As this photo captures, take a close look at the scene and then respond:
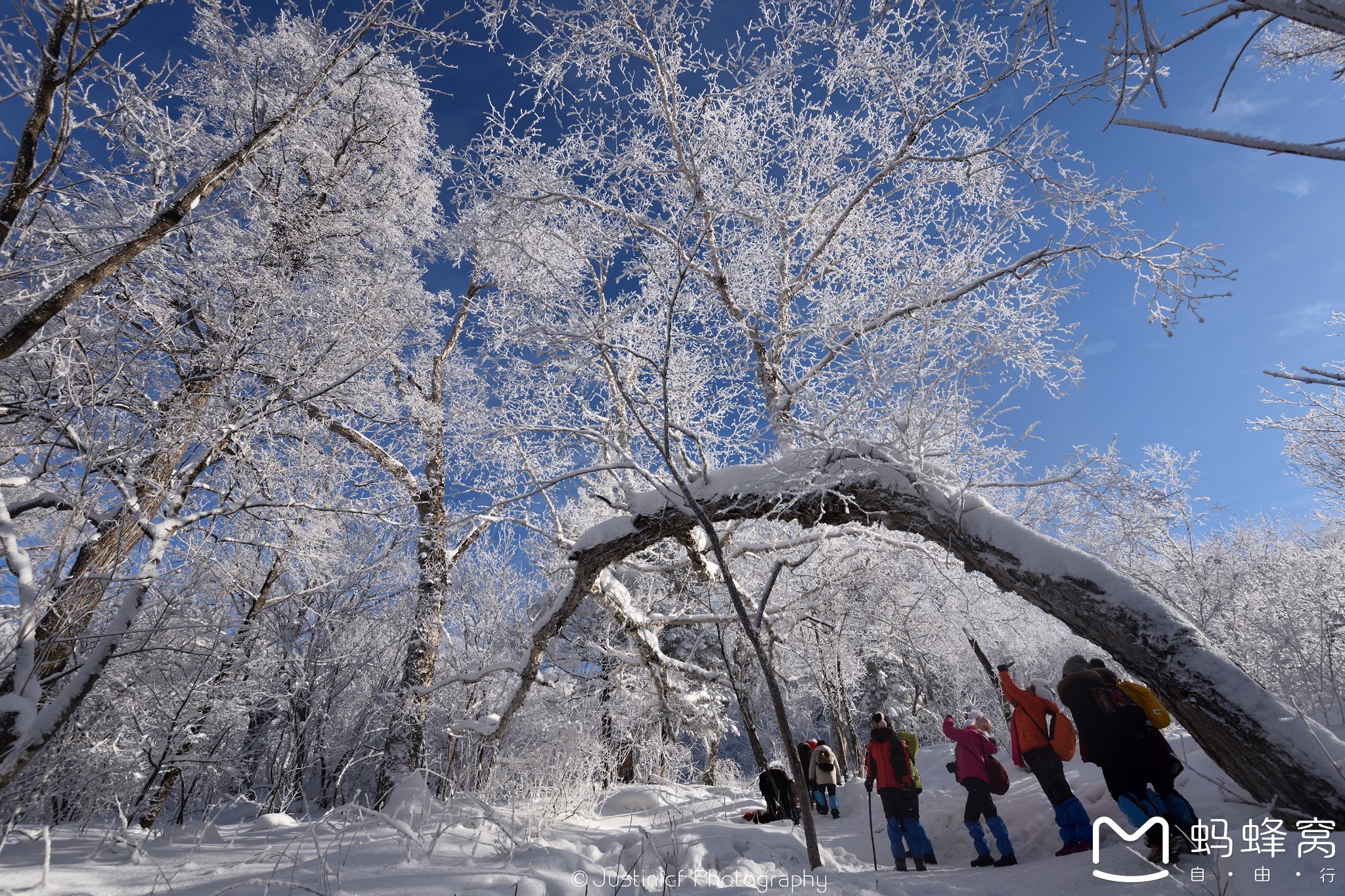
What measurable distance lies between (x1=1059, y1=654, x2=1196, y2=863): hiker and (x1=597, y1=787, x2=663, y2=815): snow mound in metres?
4.65

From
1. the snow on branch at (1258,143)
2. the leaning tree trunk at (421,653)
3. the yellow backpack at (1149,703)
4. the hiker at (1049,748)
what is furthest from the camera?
the leaning tree trunk at (421,653)

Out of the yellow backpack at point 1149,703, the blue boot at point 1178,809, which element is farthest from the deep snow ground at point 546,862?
the yellow backpack at point 1149,703

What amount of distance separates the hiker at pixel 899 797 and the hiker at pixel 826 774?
2653mm

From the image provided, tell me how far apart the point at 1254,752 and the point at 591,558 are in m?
5.06

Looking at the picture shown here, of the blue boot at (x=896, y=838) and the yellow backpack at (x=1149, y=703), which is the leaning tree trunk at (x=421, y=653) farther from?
the yellow backpack at (x=1149, y=703)

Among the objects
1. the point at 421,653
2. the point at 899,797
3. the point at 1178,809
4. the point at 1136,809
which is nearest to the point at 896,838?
the point at 899,797

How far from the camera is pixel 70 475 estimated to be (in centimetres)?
378

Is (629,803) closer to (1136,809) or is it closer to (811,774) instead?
(811,774)

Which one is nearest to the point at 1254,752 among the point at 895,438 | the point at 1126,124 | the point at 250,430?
the point at 895,438

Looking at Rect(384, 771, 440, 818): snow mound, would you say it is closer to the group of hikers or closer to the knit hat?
the group of hikers

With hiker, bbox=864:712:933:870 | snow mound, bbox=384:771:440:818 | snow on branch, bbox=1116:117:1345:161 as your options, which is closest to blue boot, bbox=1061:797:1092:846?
hiker, bbox=864:712:933:870

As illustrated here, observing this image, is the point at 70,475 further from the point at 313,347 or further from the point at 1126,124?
the point at 1126,124

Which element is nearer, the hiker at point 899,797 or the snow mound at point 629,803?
the hiker at point 899,797

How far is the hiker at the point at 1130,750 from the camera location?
3.33 metres
